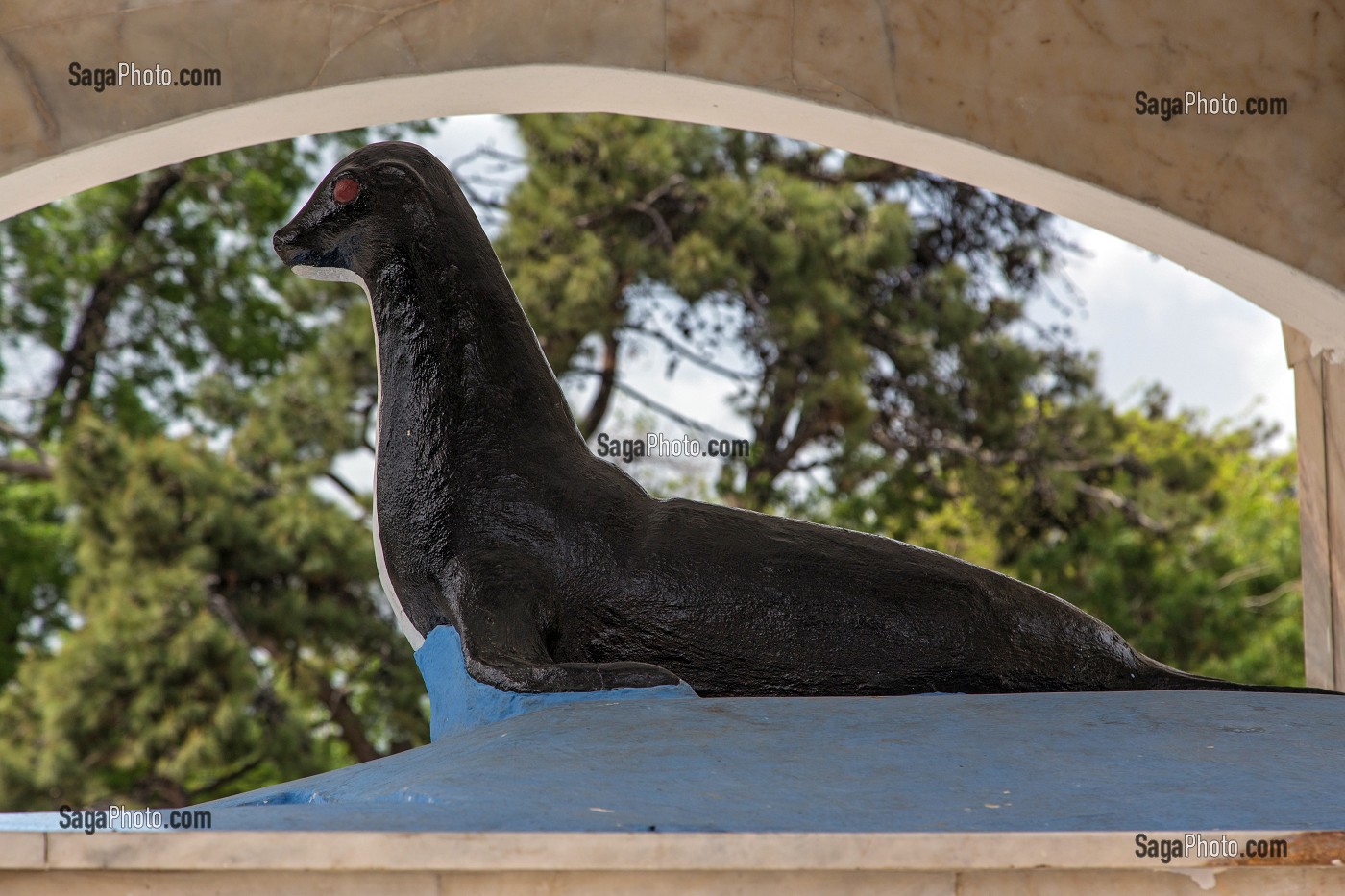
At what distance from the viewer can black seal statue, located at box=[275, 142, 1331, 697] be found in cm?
344

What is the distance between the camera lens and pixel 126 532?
10.7m

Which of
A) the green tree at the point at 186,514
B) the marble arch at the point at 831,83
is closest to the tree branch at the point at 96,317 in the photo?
the green tree at the point at 186,514

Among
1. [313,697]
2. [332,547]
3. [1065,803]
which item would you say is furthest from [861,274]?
[1065,803]

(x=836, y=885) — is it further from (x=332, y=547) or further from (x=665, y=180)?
(x=665, y=180)

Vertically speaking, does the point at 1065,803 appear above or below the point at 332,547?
below

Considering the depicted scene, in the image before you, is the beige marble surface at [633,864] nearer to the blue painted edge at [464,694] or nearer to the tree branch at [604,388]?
the blue painted edge at [464,694]

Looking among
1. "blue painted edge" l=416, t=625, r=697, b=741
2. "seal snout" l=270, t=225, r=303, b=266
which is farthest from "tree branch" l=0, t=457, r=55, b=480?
"blue painted edge" l=416, t=625, r=697, b=741

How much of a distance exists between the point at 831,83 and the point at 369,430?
337 inches

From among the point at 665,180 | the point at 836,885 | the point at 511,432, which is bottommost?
the point at 836,885

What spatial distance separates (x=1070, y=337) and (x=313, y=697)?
25.5ft

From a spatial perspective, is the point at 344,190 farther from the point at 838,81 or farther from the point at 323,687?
the point at 323,687

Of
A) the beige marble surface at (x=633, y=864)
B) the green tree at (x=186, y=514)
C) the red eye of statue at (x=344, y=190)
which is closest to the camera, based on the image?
the beige marble surface at (x=633, y=864)

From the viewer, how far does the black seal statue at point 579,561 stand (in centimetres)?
344

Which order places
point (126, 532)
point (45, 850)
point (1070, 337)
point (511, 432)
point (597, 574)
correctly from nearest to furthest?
point (45, 850) → point (597, 574) → point (511, 432) → point (126, 532) → point (1070, 337)
